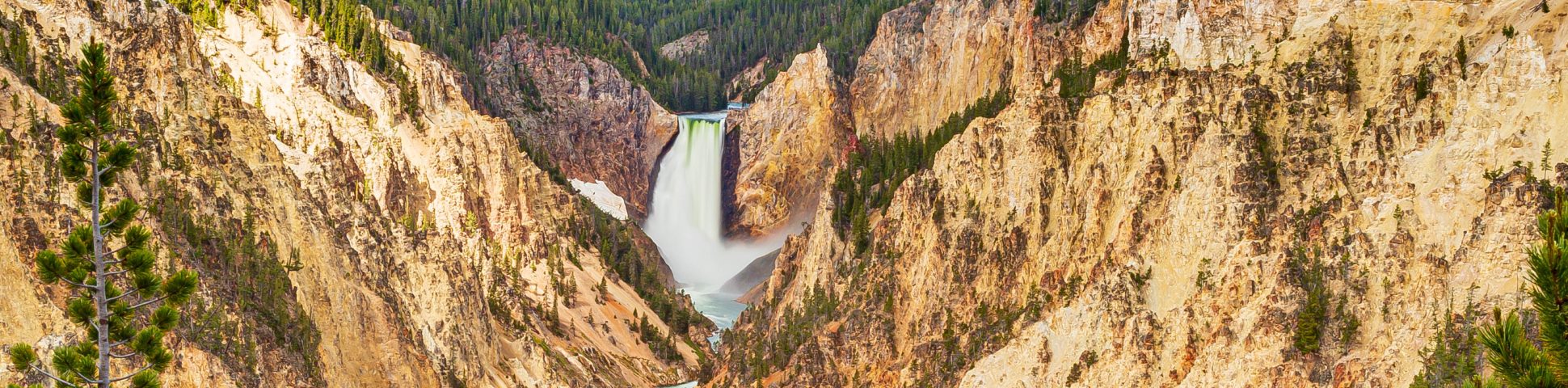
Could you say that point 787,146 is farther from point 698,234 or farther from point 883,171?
point 883,171

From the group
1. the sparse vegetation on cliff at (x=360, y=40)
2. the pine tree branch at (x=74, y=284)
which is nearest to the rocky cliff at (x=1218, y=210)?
the pine tree branch at (x=74, y=284)

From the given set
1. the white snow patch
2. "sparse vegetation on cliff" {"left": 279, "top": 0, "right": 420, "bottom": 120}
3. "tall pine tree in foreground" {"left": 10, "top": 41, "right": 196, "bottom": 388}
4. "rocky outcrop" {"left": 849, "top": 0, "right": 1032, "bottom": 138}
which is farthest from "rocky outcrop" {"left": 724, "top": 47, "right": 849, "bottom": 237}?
"tall pine tree in foreground" {"left": 10, "top": 41, "right": 196, "bottom": 388}

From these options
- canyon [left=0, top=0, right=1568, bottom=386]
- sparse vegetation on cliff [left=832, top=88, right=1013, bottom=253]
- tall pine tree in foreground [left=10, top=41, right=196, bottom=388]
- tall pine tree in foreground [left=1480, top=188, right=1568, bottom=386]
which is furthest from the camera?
sparse vegetation on cliff [left=832, top=88, right=1013, bottom=253]

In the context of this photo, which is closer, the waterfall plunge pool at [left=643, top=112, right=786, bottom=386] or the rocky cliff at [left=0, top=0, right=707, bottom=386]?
the rocky cliff at [left=0, top=0, right=707, bottom=386]

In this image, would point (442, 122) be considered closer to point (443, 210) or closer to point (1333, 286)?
point (443, 210)

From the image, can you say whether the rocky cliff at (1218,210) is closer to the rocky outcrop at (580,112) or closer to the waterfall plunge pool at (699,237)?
the waterfall plunge pool at (699,237)

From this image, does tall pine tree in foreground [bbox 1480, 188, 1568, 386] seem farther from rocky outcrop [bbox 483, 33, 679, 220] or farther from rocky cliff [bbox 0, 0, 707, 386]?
rocky outcrop [bbox 483, 33, 679, 220]
